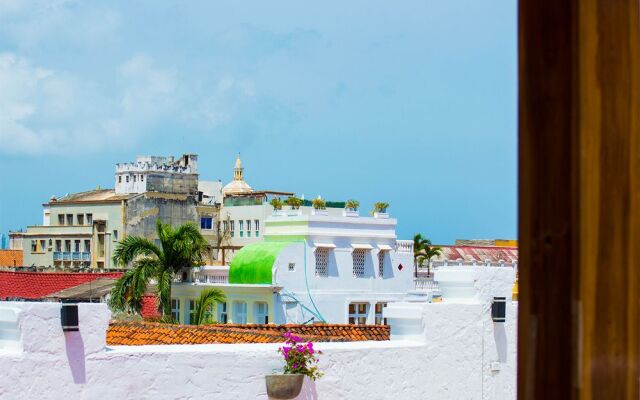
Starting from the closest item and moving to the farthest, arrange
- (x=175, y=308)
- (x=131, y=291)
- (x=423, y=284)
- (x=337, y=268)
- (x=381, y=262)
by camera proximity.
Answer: (x=131, y=291)
(x=337, y=268)
(x=175, y=308)
(x=381, y=262)
(x=423, y=284)

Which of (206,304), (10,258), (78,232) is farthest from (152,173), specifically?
(206,304)

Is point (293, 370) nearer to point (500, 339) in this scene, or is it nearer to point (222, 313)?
point (500, 339)

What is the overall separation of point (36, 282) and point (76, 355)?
44.2 m

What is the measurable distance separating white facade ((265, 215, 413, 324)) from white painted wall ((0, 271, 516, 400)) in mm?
34666

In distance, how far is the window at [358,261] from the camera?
5025 cm

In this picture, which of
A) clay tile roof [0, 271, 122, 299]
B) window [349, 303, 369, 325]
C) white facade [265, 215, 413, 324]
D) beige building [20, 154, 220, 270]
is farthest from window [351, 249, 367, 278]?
beige building [20, 154, 220, 270]

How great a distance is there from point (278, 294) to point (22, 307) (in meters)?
38.8

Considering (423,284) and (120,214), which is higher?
(120,214)

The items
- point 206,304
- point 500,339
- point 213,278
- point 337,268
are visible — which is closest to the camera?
point 500,339

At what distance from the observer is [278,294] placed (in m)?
47.4

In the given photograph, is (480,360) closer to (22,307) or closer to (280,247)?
(22,307)

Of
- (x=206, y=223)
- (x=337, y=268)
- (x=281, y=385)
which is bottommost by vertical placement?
(x=337, y=268)

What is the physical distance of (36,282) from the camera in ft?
170

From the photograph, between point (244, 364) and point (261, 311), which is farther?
point (261, 311)
